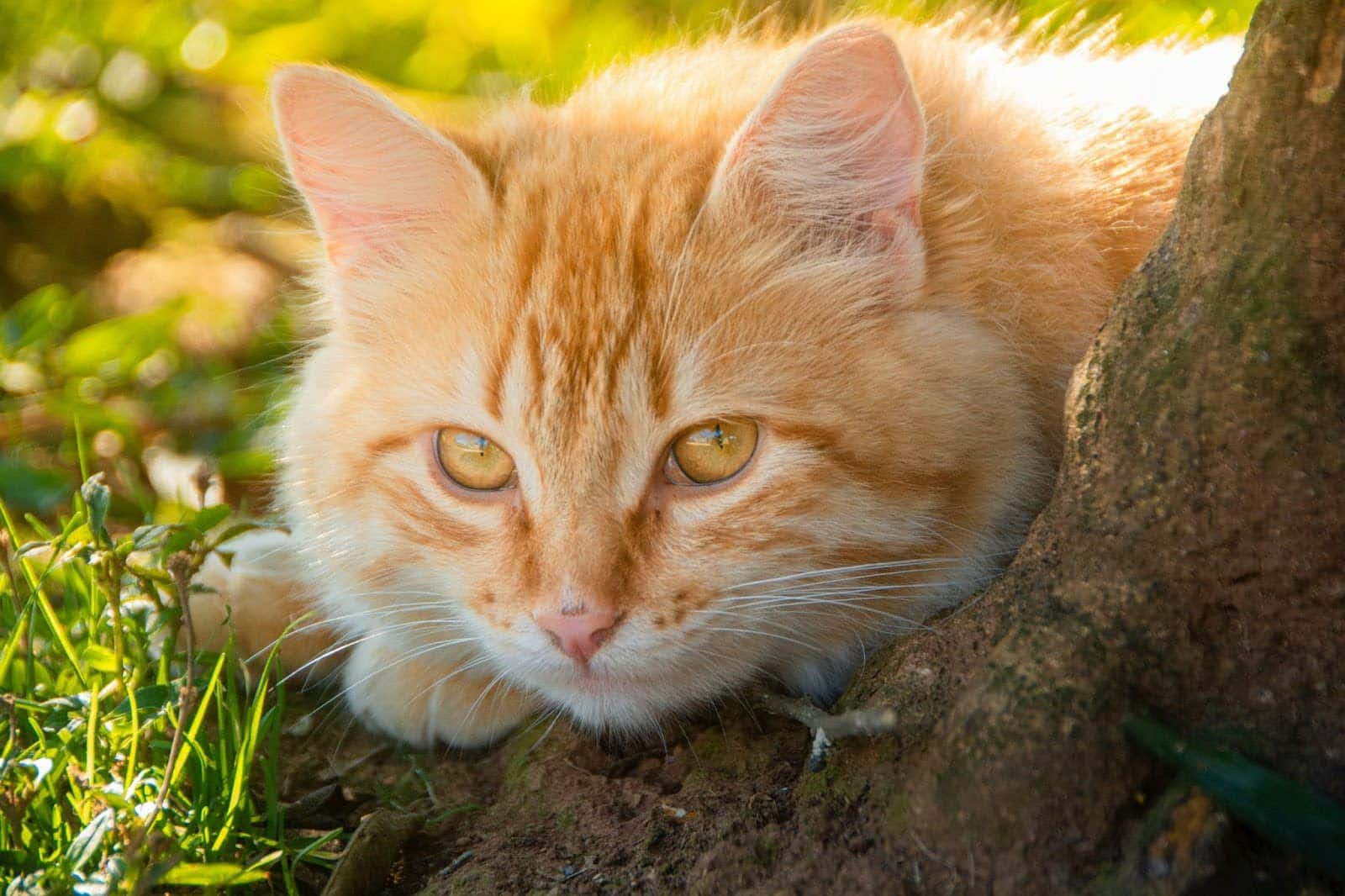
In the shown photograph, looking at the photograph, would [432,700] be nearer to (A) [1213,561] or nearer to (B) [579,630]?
(B) [579,630]

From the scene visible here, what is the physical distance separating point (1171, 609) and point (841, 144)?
0.96 m

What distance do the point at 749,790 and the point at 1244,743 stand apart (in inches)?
29.1

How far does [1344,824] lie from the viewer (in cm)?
134

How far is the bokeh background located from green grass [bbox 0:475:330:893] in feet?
1.18

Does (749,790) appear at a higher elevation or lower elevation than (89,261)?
higher

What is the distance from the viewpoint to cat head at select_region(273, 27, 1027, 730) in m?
1.93

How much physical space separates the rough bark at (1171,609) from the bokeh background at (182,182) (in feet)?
5.11

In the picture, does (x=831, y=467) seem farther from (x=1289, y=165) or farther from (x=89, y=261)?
(x=89, y=261)

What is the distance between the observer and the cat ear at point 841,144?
1.94 meters

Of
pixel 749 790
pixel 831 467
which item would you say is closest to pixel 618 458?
pixel 831 467

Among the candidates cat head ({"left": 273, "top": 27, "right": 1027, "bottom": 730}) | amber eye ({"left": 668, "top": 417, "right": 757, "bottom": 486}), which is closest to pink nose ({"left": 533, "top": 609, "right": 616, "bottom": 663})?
cat head ({"left": 273, "top": 27, "right": 1027, "bottom": 730})

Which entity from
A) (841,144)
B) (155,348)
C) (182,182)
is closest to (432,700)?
(841,144)

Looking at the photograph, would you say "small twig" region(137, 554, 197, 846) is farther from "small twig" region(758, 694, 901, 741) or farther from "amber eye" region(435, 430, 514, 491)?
"small twig" region(758, 694, 901, 741)

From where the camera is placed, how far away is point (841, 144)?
2049 millimetres
